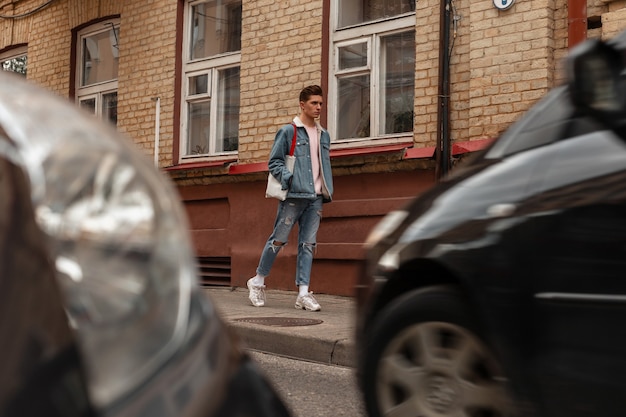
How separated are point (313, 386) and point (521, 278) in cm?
239

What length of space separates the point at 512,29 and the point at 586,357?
5.75m

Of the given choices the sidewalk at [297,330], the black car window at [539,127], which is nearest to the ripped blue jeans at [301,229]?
the sidewalk at [297,330]

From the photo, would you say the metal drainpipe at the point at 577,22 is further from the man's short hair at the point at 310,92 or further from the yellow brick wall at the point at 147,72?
the yellow brick wall at the point at 147,72

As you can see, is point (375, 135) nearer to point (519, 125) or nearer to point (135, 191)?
point (519, 125)

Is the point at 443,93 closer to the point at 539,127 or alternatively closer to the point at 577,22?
the point at 577,22

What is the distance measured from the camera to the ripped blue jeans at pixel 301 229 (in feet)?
25.2

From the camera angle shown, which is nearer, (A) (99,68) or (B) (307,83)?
(B) (307,83)

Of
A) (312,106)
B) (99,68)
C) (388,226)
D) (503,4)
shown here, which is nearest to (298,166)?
(312,106)

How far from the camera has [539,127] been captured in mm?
3109

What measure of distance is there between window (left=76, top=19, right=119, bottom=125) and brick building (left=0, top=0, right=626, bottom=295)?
1.1 inches

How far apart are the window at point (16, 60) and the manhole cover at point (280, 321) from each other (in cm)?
917

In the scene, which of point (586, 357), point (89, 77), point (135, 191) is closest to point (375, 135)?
point (89, 77)

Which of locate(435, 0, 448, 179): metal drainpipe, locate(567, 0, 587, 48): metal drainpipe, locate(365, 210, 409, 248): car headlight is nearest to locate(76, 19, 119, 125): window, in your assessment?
locate(435, 0, 448, 179): metal drainpipe

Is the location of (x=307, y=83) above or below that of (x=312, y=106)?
above
